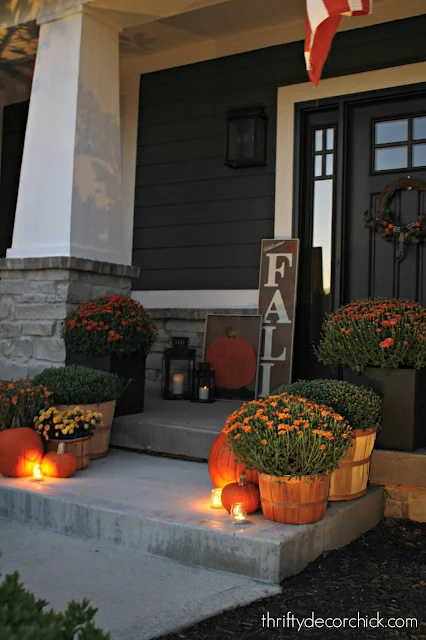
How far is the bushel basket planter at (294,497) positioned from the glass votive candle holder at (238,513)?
4.0 inches

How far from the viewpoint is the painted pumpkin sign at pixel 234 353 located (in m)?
5.31

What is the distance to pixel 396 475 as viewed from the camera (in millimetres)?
3354

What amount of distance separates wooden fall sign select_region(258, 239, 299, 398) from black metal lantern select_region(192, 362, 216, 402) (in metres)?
A: 0.41

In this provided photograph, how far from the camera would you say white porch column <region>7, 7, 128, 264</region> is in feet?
15.8

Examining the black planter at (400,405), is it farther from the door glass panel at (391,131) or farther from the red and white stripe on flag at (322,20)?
the door glass panel at (391,131)

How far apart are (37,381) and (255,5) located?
3397mm

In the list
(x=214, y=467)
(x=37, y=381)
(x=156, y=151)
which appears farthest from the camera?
(x=156, y=151)

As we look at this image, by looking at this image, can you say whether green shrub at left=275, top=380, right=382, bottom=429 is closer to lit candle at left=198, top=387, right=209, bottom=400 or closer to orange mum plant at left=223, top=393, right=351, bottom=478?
orange mum plant at left=223, top=393, right=351, bottom=478

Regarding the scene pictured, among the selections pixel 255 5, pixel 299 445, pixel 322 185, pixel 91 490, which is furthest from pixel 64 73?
pixel 299 445

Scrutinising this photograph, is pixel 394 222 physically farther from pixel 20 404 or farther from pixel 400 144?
pixel 20 404

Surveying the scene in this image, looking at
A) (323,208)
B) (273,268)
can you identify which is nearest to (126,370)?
(273,268)

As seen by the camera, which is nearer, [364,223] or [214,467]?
[214,467]

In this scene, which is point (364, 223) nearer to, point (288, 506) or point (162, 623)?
point (288, 506)

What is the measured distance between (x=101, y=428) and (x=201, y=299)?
2099 millimetres
